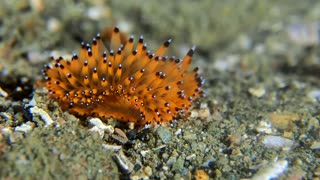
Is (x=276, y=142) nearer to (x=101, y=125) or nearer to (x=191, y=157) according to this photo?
(x=191, y=157)

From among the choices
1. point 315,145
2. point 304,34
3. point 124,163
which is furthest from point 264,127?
point 304,34

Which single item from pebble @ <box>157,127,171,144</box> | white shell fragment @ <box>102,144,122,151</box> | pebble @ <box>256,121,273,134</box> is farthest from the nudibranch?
pebble @ <box>256,121,273,134</box>

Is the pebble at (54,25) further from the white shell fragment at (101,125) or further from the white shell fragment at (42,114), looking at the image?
the white shell fragment at (101,125)

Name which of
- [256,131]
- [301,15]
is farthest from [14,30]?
[301,15]

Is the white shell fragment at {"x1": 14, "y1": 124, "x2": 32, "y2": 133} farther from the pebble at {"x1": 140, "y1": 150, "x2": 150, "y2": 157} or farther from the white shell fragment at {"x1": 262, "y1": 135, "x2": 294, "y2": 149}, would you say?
the white shell fragment at {"x1": 262, "y1": 135, "x2": 294, "y2": 149}

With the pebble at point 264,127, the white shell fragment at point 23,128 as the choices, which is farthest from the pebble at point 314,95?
the white shell fragment at point 23,128
